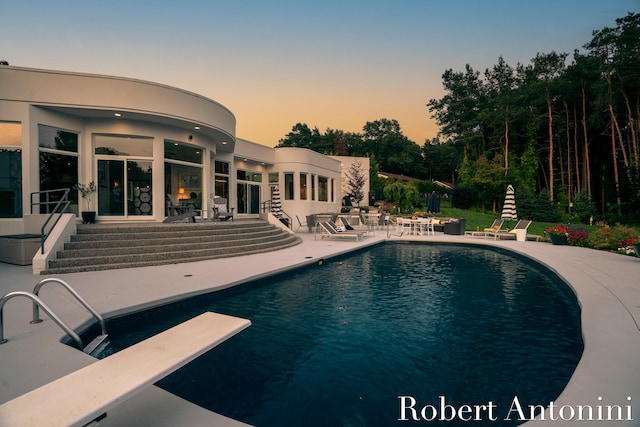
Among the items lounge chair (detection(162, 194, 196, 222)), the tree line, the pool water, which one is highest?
the tree line

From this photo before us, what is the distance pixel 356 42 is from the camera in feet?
57.1

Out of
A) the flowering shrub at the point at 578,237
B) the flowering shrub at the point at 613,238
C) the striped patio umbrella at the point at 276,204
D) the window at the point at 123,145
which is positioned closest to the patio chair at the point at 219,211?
the window at the point at 123,145

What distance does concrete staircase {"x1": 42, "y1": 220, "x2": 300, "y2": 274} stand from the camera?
299 inches

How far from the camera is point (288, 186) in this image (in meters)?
19.5

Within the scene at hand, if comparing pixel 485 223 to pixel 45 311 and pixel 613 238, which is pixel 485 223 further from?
pixel 45 311

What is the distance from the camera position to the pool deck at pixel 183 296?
224 centimetres

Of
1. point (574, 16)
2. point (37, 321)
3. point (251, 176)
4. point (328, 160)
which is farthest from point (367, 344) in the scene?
point (574, 16)

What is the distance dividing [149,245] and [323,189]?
15085 millimetres

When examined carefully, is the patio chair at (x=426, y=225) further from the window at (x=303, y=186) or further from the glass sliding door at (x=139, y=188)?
the glass sliding door at (x=139, y=188)

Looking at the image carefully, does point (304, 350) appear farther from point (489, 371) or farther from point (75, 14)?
point (75, 14)

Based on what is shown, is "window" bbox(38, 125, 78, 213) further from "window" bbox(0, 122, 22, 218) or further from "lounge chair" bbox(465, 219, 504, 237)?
"lounge chair" bbox(465, 219, 504, 237)

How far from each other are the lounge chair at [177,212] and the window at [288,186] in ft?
25.3

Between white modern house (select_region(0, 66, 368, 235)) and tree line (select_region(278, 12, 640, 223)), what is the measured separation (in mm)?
19685

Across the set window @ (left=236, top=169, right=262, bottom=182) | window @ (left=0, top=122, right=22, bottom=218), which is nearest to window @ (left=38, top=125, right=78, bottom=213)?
window @ (left=0, top=122, right=22, bottom=218)
